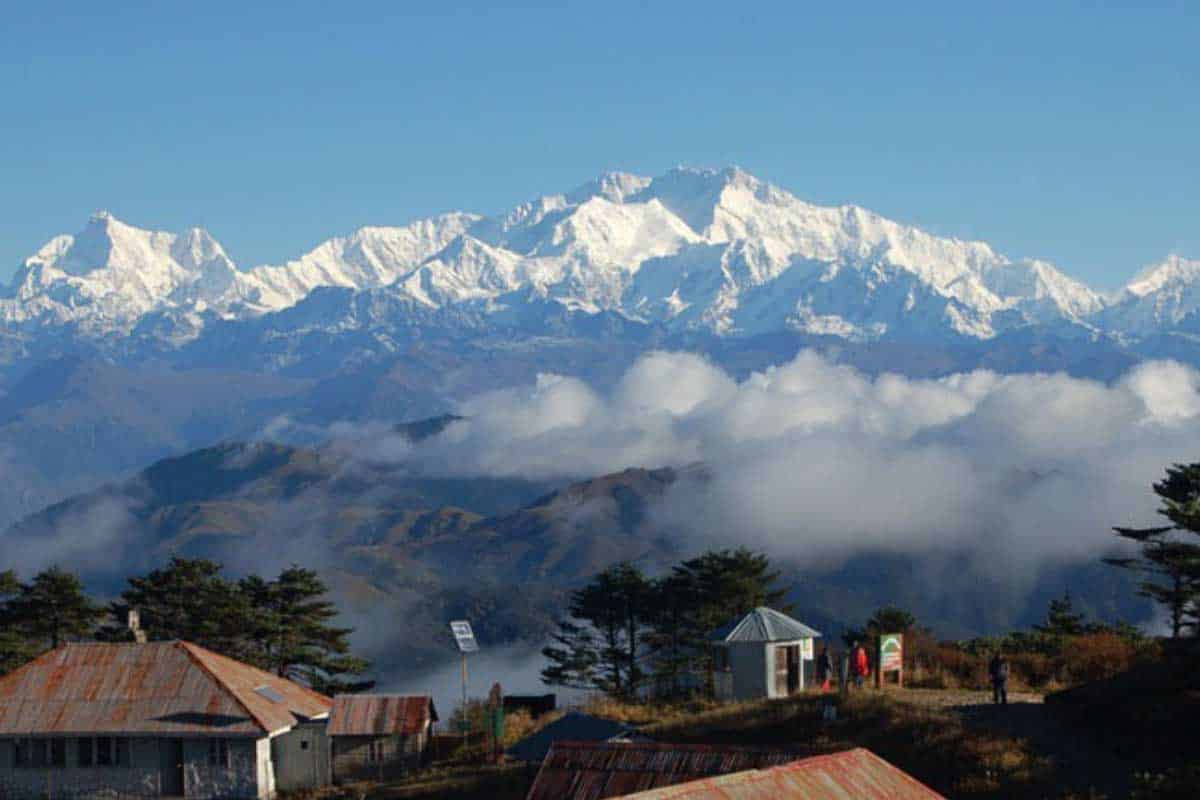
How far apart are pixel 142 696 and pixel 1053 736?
96.1 ft

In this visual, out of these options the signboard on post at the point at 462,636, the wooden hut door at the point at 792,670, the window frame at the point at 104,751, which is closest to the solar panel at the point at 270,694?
the window frame at the point at 104,751

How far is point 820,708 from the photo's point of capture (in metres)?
46.9

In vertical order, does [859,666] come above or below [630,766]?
above

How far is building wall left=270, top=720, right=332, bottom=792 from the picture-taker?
53781mm

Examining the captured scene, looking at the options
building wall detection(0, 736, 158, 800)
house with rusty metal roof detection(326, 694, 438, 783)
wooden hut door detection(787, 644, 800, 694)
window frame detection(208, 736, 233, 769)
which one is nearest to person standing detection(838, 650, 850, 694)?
wooden hut door detection(787, 644, 800, 694)

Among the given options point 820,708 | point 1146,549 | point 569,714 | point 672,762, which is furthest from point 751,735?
point 1146,549

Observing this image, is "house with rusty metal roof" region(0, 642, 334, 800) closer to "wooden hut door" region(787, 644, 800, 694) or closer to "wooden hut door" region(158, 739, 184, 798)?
"wooden hut door" region(158, 739, 184, 798)

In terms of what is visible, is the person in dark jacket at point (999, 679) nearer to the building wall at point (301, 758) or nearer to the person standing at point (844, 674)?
the person standing at point (844, 674)

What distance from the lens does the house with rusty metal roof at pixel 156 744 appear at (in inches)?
2096

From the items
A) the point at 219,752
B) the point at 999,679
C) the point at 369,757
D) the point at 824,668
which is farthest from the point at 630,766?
the point at 219,752

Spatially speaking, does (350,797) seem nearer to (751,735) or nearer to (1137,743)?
(751,735)

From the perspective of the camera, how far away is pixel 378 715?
54.0 meters

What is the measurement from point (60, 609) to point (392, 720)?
33.5m

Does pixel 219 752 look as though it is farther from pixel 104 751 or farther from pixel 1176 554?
pixel 1176 554
